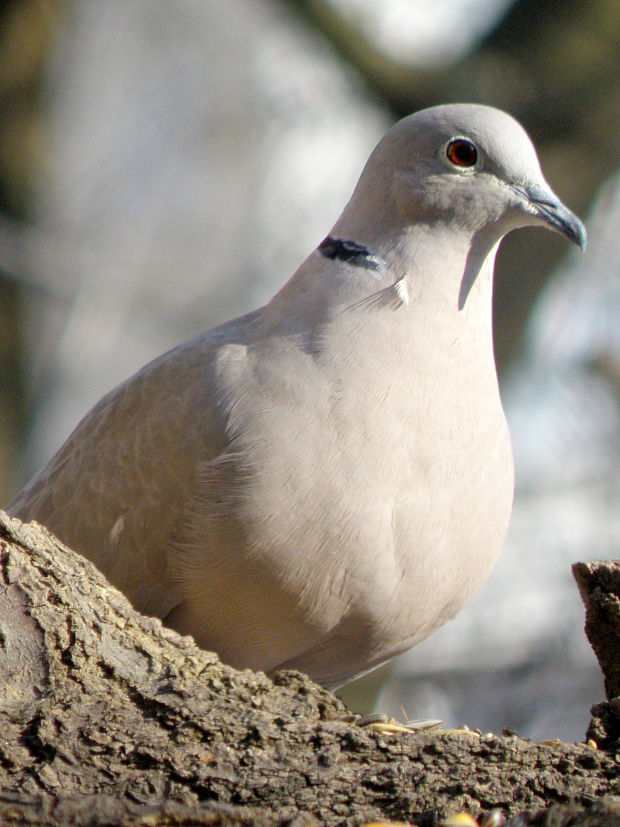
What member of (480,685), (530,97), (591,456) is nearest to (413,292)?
(530,97)

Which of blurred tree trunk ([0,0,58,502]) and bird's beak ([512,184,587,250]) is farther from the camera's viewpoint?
blurred tree trunk ([0,0,58,502])

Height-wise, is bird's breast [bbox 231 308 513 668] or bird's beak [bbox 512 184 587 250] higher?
bird's beak [bbox 512 184 587 250]

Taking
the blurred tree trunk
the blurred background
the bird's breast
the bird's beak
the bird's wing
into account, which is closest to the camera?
the bird's breast

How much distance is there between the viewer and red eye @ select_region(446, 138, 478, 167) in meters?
4.07

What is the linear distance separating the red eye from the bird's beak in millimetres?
160

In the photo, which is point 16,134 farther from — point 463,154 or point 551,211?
point 551,211

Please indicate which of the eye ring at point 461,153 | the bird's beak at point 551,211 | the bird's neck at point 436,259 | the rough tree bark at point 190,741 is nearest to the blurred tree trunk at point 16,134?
the bird's neck at point 436,259

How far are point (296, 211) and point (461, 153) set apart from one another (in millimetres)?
9386

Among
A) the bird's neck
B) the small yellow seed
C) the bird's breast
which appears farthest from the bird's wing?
the small yellow seed

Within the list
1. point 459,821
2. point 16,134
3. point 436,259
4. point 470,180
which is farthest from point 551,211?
point 16,134

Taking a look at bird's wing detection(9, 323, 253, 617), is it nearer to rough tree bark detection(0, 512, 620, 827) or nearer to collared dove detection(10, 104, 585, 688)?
collared dove detection(10, 104, 585, 688)

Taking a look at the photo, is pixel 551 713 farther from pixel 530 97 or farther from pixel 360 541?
pixel 360 541

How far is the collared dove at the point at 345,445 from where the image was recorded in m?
3.59

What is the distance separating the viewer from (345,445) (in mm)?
3598
